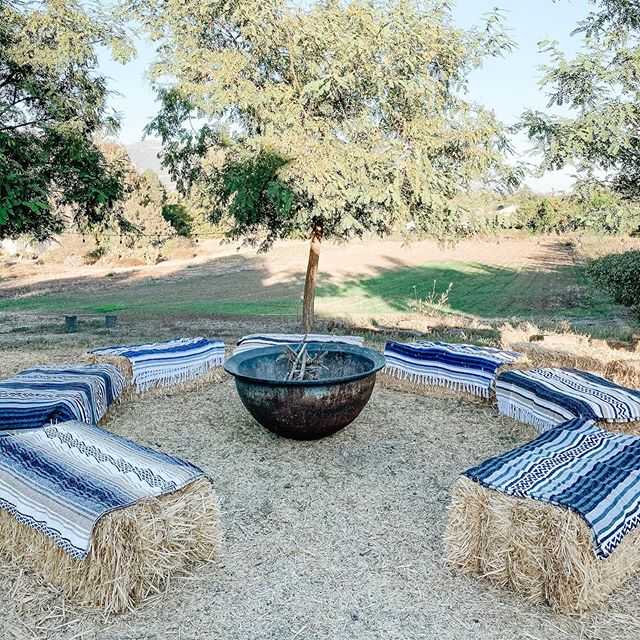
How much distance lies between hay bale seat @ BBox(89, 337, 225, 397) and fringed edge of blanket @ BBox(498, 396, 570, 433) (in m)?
3.89

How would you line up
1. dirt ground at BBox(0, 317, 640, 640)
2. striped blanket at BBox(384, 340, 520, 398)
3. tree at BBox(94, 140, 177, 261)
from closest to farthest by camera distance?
1. dirt ground at BBox(0, 317, 640, 640)
2. striped blanket at BBox(384, 340, 520, 398)
3. tree at BBox(94, 140, 177, 261)

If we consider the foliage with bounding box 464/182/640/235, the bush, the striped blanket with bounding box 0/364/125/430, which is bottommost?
the bush

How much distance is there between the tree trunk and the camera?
10398mm

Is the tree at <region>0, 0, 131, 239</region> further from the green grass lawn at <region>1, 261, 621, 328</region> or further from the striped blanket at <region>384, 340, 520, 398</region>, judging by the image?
the green grass lawn at <region>1, 261, 621, 328</region>

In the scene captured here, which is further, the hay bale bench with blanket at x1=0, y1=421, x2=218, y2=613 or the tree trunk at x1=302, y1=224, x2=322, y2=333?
the tree trunk at x1=302, y1=224, x2=322, y2=333

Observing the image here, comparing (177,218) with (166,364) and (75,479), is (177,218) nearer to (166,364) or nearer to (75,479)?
(166,364)

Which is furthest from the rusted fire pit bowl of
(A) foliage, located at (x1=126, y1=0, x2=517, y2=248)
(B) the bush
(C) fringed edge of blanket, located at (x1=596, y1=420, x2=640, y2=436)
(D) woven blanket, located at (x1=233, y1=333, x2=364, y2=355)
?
(B) the bush

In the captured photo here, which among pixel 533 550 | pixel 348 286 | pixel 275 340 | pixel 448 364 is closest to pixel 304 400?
pixel 533 550

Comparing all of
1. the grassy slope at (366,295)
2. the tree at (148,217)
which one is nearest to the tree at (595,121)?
the grassy slope at (366,295)

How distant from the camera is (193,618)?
318 cm

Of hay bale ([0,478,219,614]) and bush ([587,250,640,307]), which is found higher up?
hay bale ([0,478,219,614])

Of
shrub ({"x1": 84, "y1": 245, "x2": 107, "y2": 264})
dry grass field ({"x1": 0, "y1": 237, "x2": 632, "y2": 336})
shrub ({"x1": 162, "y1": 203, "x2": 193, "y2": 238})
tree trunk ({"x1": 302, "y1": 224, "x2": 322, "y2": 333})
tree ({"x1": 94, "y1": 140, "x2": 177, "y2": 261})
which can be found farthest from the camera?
shrub ({"x1": 162, "y1": 203, "x2": 193, "y2": 238})

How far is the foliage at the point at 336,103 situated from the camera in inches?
331

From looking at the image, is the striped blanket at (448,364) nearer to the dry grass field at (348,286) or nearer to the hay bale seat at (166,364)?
the hay bale seat at (166,364)
